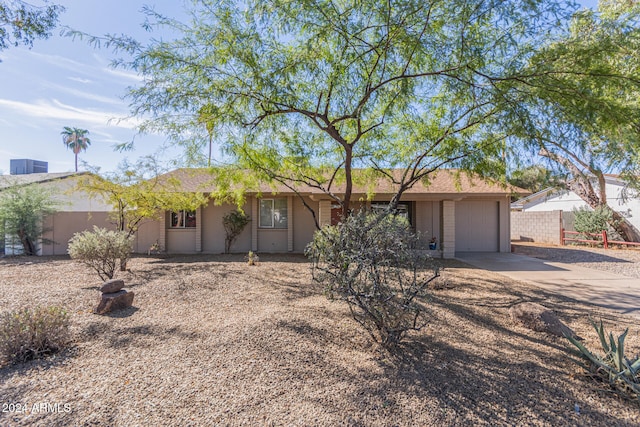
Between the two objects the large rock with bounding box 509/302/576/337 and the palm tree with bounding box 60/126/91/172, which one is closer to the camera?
the large rock with bounding box 509/302/576/337

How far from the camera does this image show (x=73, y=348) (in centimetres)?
384

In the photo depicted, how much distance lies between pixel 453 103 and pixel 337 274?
4.48m

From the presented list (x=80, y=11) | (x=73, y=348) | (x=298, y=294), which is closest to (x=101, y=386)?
(x=73, y=348)

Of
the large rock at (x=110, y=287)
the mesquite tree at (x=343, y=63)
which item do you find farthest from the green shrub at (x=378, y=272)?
the large rock at (x=110, y=287)

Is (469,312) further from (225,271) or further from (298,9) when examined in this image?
(225,271)

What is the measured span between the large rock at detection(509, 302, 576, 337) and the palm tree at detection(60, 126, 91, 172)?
168 ft

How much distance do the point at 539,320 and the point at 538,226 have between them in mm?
16369

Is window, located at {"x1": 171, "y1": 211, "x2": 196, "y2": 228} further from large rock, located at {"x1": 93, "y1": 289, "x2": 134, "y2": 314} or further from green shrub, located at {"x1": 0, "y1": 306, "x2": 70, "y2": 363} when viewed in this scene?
green shrub, located at {"x1": 0, "y1": 306, "x2": 70, "y2": 363}

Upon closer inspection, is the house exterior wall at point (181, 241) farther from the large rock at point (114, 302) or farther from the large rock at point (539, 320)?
the large rock at point (539, 320)

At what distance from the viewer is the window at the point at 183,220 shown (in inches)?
511

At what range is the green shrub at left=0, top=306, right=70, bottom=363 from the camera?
350cm

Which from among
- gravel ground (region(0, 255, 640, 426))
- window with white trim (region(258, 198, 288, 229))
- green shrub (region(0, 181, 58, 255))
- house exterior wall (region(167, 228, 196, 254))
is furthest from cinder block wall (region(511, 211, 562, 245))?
green shrub (region(0, 181, 58, 255))

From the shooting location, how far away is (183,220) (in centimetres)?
1301

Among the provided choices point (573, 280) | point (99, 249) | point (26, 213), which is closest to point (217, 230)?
point (99, 249)
